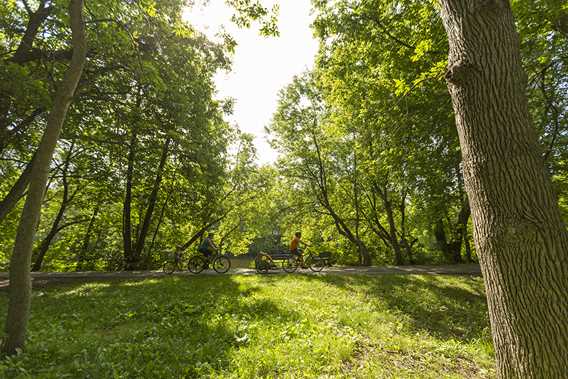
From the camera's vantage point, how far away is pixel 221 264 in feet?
52.2

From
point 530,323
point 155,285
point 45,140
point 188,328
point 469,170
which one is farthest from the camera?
point 155,285

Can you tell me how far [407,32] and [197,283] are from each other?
12729mm

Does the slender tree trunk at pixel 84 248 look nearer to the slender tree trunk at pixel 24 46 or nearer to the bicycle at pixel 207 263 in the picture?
the bicycle at pixel 207 263

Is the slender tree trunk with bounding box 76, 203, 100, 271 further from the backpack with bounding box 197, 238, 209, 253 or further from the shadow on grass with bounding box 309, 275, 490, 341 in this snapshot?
the shadow on grass with bounding box 309, 275, 490, 341

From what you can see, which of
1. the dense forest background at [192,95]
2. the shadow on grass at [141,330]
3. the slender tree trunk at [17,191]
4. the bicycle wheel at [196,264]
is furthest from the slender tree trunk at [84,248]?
the shadow on grass at [141,330]

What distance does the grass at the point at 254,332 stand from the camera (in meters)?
4.36

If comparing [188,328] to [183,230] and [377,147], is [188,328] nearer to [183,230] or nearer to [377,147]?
[377,147]

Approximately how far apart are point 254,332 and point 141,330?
240cm

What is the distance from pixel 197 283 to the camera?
1207 centimetres

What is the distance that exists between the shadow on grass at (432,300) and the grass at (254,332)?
2.2 inches

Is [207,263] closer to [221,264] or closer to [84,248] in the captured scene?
[221,264]

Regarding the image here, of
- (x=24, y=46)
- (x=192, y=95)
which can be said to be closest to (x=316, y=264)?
(x=192, y=95)

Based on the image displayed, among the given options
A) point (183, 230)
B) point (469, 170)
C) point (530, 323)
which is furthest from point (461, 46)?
point (183, 230)

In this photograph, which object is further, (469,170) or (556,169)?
(556,169)
